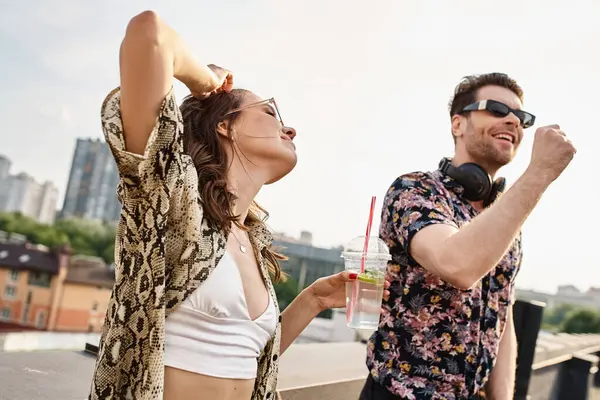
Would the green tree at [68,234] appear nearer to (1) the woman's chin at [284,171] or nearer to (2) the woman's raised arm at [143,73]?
(1) the woman's chin at [284,171]

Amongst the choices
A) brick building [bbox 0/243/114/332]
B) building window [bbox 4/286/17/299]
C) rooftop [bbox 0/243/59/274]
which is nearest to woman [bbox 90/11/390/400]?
brick building [bbox 0/243/114/332]

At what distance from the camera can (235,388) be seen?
153cm

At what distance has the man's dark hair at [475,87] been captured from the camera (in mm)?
2590

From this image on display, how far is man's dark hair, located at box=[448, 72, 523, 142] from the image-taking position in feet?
8.50

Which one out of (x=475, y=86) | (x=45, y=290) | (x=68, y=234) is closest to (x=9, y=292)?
(x=45, y=290)

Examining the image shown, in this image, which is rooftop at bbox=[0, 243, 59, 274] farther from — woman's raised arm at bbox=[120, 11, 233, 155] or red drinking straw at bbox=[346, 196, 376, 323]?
woman's raised arm at bbox=[120, 11, 233, 155]

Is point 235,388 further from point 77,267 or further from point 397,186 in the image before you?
point 77,267

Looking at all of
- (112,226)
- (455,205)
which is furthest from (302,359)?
(112,226)

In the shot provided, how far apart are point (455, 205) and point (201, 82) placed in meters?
1.25

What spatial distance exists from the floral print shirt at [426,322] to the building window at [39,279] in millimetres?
63508

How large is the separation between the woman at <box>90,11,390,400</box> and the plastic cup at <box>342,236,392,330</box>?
0.29m

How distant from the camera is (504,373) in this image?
2.31 m

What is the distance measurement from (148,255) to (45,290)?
211 ft

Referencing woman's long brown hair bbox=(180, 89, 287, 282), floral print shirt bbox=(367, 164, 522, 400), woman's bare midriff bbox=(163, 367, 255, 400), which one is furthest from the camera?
floral print shirt bbox=(367, 164, 522, 400)
